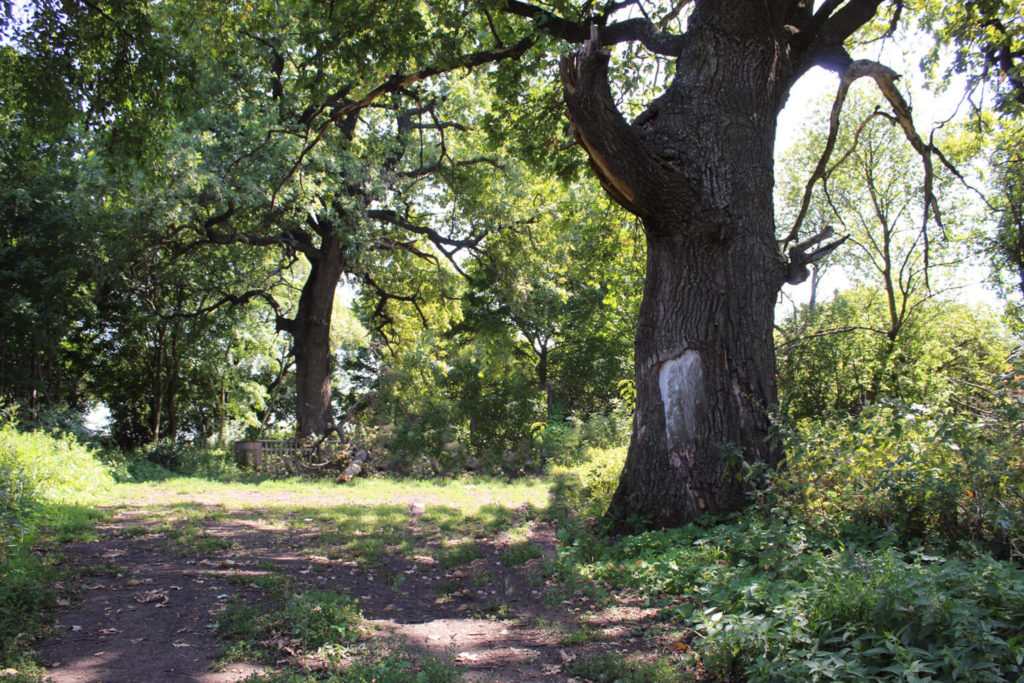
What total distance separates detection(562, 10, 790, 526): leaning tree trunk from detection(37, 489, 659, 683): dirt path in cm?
156

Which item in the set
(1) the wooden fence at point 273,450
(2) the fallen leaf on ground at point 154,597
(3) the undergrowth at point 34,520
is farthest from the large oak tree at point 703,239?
(1) the wooden fence at point 273,450

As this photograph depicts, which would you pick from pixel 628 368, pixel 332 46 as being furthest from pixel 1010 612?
pixel 628 368

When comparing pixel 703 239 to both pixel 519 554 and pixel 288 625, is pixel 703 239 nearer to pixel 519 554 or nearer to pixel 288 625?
pixel 519 554

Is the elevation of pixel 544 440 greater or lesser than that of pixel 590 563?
greater

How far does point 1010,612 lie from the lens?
2959mm

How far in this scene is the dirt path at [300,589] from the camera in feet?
13.0

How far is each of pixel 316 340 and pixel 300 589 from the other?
13115 mm

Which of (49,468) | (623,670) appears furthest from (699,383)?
(49,468)

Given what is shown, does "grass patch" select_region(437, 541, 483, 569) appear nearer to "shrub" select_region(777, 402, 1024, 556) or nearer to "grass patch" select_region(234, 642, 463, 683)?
"grass patch" select_region(234, 642, 463, 683)

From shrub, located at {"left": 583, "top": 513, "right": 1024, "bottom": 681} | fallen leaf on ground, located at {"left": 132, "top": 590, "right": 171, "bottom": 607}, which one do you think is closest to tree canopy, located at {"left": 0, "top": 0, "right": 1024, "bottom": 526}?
shrub, located at {"left": 583, "top": 513, "right": 1024, "bottom": 681}

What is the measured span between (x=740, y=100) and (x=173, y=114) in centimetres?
753

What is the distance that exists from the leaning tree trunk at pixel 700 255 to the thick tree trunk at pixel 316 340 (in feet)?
42.1

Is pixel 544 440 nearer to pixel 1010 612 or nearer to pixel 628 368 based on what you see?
pixel 628 368

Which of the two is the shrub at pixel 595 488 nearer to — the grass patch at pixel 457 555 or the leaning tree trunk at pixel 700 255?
the leaning tree trunk at pixel 700 255
